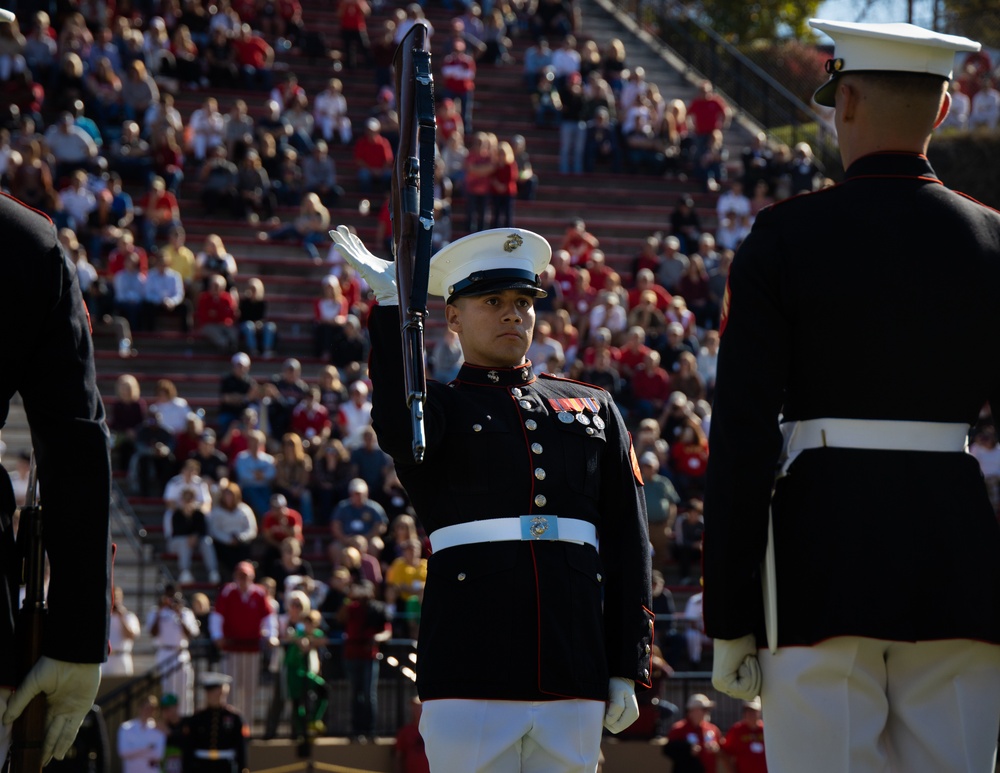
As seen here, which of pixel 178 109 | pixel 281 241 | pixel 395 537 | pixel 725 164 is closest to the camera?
pixel 395 537

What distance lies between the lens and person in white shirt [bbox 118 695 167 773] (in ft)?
48.9

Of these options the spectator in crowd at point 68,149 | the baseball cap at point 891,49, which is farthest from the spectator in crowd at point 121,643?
the baseball cap at point 891,49

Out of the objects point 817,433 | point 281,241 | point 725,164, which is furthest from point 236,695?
point 725,164

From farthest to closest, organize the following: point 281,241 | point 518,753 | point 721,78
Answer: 1. point 721,78
2. point 281,241
3. point 518,753

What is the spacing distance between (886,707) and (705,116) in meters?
24.7

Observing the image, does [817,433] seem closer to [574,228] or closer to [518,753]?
[518,753]

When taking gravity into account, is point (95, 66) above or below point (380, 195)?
above

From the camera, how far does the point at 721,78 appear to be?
3253 centimetres

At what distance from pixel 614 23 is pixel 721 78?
2245 millimetres

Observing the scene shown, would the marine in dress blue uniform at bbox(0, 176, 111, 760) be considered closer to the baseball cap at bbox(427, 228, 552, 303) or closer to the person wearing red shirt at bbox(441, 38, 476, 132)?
the baseball cap at bbox(427, 228, 552, 303)

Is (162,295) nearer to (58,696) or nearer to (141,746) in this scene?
(141,746)

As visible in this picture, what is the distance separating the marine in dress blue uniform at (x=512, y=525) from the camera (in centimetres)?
529

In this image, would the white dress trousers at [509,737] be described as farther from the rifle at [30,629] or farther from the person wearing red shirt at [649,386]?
the person wearing red shirt at [649,386]

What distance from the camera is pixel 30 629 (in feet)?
14.3
